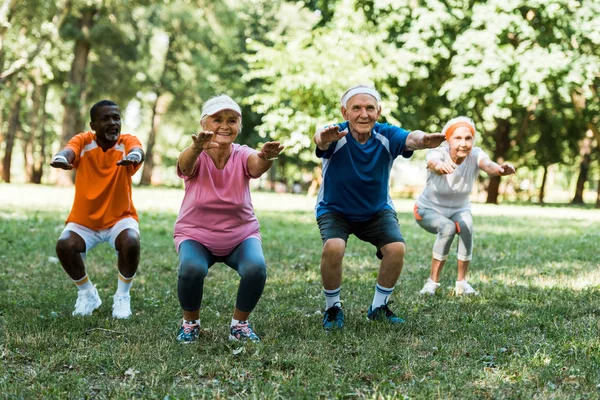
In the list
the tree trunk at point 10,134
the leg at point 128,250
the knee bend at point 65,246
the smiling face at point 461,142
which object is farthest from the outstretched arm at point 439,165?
the tree trunk at point 10,134

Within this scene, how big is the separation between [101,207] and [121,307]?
88 centimetres

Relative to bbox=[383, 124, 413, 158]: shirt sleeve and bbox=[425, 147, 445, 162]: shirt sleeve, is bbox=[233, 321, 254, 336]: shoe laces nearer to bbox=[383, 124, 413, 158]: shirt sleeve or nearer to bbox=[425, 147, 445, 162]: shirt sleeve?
bbox=[383, 124, 413, 158]: shirt sleeve

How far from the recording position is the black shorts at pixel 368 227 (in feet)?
16.1

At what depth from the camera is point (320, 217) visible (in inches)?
198

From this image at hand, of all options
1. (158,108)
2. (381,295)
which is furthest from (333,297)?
(158,108)

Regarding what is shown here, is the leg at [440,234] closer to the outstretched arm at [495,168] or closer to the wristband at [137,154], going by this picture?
the outstretched arm at [495,168]

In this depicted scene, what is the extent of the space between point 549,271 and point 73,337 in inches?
220

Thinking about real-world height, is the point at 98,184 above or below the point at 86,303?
above

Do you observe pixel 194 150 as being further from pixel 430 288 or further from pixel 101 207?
pixel 430 288

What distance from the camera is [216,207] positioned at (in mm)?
4430

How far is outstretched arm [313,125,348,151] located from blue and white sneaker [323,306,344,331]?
52.1 inches

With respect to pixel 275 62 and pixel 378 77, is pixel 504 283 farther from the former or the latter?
pixel 275 62

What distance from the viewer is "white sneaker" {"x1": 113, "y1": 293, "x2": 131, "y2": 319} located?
5090 millimetres

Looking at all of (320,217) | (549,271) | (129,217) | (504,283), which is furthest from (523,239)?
(129,217)
